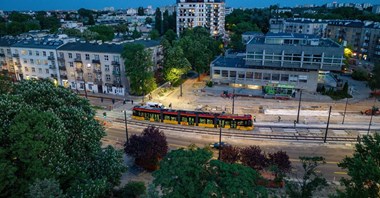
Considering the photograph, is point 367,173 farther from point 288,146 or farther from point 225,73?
point 225,73

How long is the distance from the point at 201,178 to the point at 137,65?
44.1 m

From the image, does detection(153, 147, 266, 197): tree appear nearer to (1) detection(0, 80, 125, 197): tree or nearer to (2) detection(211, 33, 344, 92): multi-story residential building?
(1) detection(0, 80, 125, 197): tree

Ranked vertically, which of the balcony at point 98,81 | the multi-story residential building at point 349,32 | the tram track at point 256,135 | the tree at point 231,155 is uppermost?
the multi-story residential building at point 349,32

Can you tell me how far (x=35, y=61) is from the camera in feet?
238

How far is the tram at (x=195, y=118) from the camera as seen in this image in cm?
4669

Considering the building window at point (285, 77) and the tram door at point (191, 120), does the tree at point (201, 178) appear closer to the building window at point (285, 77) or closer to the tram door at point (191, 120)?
the tram door at point (191, 120)

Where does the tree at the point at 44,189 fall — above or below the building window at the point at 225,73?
above

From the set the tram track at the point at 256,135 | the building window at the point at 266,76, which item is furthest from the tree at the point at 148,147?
the building window at the point at 266,76

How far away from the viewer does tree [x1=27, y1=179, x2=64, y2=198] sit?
711 inches

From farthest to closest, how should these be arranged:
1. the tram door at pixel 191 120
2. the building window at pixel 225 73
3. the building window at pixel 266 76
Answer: the building window at pixel 225 73 → the building window at pixel 266 76 → the tram door at pixel 191 120

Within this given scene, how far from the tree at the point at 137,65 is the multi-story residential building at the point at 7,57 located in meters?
39.5

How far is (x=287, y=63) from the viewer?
65688 millimetres

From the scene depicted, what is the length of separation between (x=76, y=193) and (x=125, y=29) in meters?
139

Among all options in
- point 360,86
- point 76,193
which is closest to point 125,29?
point 360,86
